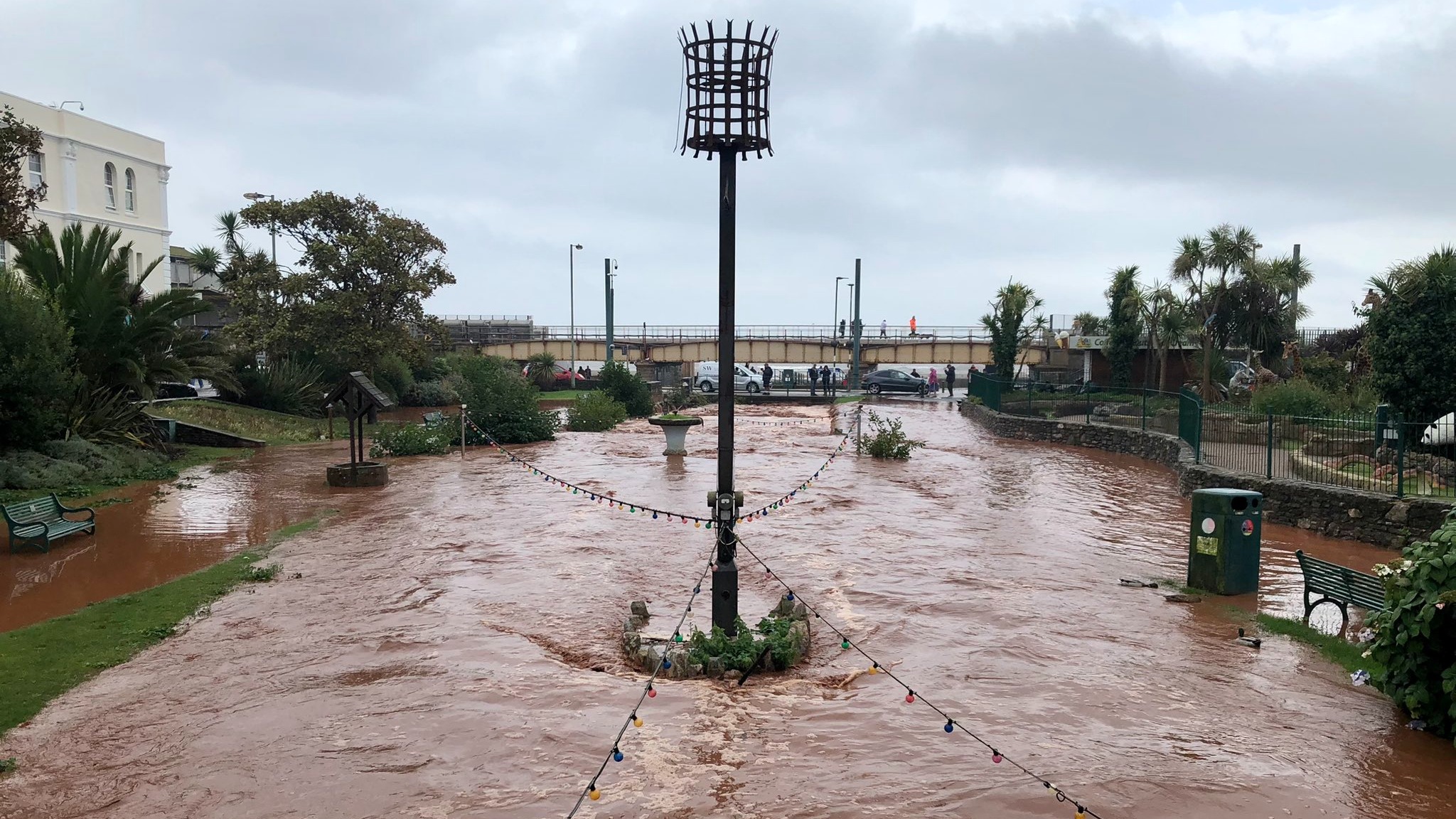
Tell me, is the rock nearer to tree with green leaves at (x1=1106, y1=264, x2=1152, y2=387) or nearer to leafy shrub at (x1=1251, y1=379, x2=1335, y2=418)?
leafy shrub at (x1=1251, y1=379, x2=1335, y2=418)

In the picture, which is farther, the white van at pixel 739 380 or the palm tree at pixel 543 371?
the white van at pixel 739 380

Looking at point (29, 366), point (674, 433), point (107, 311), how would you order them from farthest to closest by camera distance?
point (674, 433)
point (107, 311)
point (29, 366)

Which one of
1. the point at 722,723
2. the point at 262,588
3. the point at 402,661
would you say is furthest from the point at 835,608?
the point at 262,588

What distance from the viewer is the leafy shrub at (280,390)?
3191cm

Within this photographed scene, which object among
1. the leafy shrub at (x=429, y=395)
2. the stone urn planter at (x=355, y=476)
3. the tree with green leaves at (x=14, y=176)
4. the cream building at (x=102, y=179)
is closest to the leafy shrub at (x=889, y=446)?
the stone urn planter at (x=355, y=476)

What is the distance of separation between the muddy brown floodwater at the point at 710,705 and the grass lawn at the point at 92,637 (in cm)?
24

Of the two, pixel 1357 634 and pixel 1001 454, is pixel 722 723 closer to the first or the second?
pixel 1357 634

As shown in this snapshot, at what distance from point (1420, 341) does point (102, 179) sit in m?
44.1

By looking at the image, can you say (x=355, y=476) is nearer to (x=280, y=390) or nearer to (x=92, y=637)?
(x=92, y=637)

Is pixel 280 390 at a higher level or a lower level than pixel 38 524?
higher

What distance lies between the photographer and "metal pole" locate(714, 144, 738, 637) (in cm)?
844

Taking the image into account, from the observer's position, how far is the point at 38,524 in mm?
12961

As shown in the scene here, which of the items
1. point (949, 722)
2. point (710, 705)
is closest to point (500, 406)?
point (710, 705)

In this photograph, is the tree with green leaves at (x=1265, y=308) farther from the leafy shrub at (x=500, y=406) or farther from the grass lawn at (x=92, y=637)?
the grass lawn at (x=92, y=637)
